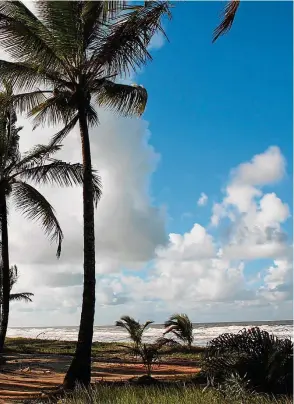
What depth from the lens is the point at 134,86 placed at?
14.3 metres

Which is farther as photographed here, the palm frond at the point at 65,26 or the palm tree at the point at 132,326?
the palm tree at the point at 132,326

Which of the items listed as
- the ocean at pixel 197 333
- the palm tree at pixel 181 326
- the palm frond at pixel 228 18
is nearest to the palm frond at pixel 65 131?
the palm frond at pixel 228 18

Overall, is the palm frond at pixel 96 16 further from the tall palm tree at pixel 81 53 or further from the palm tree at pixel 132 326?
the palm tree at pixel 132 326

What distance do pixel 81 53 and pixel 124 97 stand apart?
2544mm

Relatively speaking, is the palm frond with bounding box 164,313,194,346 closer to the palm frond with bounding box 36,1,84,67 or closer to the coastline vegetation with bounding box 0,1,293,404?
the coastline vegetation with bounding box 0,1,293,404

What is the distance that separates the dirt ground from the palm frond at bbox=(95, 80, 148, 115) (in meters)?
7.47

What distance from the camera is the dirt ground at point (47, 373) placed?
11.7 metres

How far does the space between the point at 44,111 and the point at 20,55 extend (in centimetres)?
229

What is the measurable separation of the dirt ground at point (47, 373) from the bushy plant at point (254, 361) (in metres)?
4.16

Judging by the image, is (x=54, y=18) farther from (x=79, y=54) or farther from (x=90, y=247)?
(x=90, y=247)

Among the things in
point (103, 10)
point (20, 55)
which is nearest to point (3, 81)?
point (20, 55)

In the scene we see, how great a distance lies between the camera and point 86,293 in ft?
39.0

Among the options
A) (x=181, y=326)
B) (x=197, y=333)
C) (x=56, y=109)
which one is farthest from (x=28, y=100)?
(x=197, y=333)

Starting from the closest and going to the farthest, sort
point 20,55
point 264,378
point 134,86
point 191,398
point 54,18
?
point 191,398 → point 264,378 → point 54,18 → point 20,55 → point 134,86
